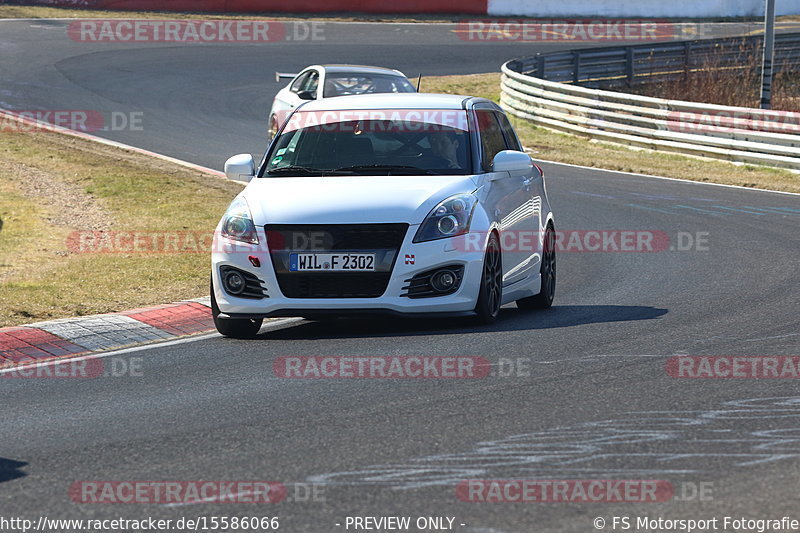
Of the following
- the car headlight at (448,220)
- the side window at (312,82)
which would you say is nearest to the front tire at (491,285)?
the car headlight at (448,220)

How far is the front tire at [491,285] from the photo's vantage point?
9.67 m

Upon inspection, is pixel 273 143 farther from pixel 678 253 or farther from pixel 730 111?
pixel 730 111

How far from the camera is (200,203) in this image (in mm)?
17484

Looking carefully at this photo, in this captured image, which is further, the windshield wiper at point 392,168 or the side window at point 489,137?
the side window at point 489,137

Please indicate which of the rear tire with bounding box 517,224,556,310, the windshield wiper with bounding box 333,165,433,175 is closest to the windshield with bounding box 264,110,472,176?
the windshield wiper with bounding box 333,165,433,175

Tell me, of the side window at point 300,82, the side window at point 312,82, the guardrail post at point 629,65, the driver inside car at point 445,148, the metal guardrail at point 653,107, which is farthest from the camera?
the guardrail post at point 629,65

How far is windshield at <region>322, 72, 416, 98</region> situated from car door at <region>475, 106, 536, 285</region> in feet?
38.3

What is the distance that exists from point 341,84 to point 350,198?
45.8 ft

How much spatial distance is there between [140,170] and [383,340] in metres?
11.6

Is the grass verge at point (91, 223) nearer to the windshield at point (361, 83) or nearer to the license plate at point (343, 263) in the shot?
the license plate at point (343, 263)

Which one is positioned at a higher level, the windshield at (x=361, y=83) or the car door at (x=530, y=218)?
the car door at (x=530, y=218)

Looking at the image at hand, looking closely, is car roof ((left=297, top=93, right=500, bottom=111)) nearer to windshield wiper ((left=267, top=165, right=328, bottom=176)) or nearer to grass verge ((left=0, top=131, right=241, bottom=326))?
windshield wiper ((left=267, top=165, right=328, bottom=176))

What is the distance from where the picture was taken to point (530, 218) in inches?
432

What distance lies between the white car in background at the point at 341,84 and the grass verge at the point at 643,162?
12.2 ft
